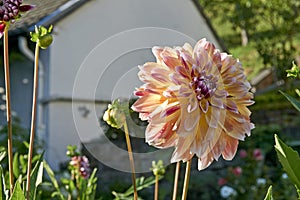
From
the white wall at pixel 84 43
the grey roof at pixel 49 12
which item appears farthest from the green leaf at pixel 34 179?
the white wall at pixel 84 43

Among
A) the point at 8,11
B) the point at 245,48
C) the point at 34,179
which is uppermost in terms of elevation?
the point at 8,11

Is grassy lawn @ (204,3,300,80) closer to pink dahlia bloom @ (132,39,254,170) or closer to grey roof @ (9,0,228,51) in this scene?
grey roof @ (9,0,228,51)

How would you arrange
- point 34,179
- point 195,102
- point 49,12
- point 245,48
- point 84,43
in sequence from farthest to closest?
point 245,48, point 84,43, point 49,12, point 34,179, point 195,102

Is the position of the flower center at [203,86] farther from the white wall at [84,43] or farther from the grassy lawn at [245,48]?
the grassy lawn at [245,48]

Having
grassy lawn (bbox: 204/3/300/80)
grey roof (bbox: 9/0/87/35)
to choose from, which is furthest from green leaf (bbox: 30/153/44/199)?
grassy lawn (bbox: 204/3/300/80)

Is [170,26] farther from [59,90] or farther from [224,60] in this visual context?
[224,60]

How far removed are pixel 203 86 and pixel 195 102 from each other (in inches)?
A: 0.8

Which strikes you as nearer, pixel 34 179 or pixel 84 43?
pixel 34 179

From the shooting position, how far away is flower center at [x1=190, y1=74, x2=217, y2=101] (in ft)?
1.65

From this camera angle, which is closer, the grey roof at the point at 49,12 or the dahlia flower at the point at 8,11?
the dahlia flower at the point at 8,11

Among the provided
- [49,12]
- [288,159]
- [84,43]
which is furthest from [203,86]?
[84,43]

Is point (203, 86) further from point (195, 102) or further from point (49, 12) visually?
point (49, 12)

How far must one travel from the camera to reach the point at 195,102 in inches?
19.7

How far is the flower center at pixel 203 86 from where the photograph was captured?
504 mm
